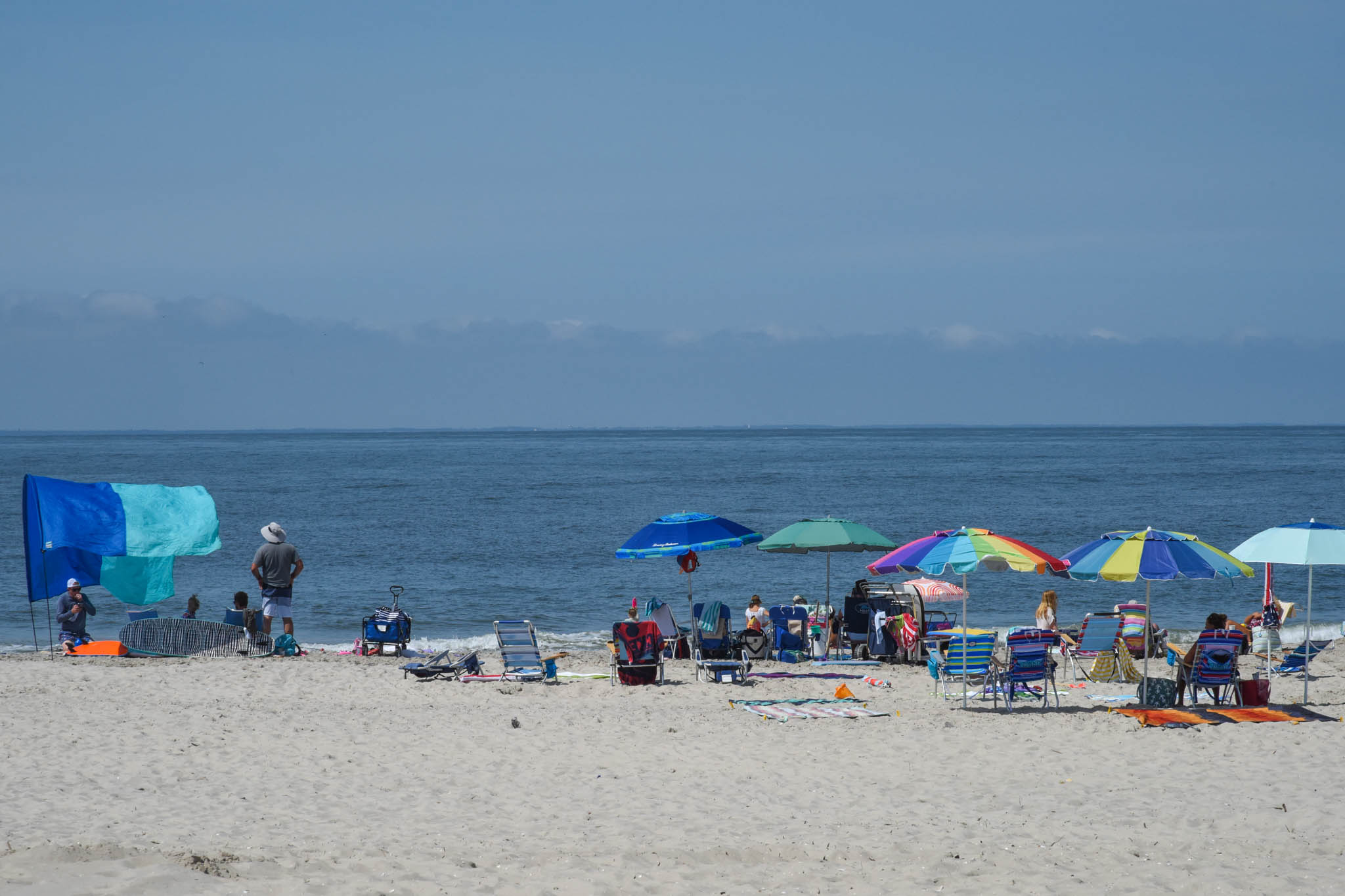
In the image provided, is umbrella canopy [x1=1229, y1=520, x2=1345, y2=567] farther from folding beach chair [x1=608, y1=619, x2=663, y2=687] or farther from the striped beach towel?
folding beach chair [x1=608, y1=619, x2=663, y2=687]

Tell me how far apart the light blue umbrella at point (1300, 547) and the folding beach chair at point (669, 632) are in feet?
20.7

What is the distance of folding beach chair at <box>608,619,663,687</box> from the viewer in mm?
13117

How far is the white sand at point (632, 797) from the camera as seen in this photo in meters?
6.23

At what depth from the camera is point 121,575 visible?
15.3 metres

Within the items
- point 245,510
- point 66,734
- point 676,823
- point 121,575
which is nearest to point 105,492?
point 121,575

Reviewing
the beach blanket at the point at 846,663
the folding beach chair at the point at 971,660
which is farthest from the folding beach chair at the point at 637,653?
the folding beach chair at the point at 971,660

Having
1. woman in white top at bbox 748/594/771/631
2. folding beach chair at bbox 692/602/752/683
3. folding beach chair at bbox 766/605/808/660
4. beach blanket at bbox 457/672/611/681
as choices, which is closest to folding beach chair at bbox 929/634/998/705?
folding beach chair at bbox 692/602/752/683

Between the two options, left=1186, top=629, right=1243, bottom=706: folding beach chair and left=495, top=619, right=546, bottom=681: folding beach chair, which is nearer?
left=1186, top=629, right=1243, bottom=706: folding beach chair

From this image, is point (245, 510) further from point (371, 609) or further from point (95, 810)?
point (95, 810)

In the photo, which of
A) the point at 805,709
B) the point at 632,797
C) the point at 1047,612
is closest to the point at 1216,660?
the point at 1047,612

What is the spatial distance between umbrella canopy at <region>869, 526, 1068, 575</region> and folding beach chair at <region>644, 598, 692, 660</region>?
10.3 ft

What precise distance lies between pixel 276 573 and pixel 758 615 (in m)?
6.28

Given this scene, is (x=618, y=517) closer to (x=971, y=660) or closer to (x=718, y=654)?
(x=718, y=654)

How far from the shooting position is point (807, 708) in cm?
1146
